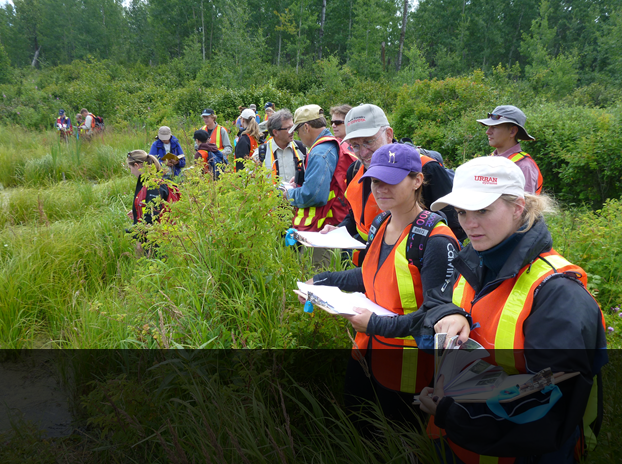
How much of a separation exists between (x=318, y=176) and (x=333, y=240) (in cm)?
96

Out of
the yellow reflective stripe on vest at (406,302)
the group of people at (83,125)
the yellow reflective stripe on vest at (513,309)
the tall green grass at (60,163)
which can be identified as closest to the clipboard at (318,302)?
the yellow reflective stripe on vest at (406,302)

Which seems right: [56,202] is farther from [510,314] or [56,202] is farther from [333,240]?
[510,314]

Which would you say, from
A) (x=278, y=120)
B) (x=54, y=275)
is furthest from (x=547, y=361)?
(x=54, y=275)

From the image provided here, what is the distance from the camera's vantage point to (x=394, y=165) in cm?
218

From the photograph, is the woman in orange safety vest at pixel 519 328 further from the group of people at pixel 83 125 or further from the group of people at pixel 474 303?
the group of people at pixel 83 125

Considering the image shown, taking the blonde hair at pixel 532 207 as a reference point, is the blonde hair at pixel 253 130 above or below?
above

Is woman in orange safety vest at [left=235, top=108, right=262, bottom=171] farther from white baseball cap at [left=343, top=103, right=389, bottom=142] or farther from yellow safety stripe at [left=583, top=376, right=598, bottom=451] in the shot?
yellow safety stripe at [left=583, top=376, right=598, bottom=451]

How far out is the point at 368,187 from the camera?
117 inches

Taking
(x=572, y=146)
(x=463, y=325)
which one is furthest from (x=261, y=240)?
(x=572, y=146)

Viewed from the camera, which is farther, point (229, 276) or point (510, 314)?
point (229, 276)

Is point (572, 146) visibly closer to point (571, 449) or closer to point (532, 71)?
point (571, 449)

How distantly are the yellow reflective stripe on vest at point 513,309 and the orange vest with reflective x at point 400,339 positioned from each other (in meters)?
0.59

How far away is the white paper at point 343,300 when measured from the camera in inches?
80.0

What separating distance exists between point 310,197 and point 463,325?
247cm
